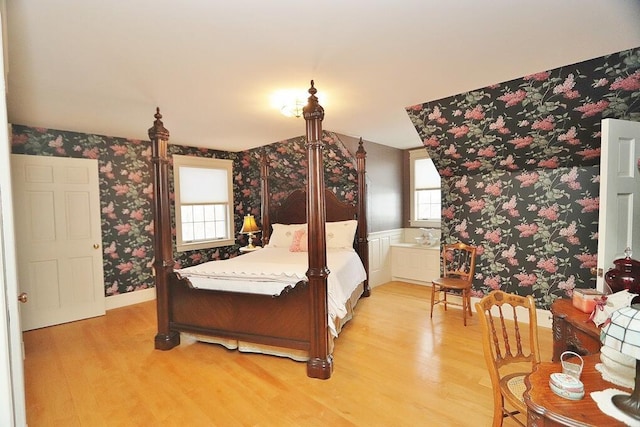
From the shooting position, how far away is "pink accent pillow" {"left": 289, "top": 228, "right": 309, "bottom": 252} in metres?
4.25

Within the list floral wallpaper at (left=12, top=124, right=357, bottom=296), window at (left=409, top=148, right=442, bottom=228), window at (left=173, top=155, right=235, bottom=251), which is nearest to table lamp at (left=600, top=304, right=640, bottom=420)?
floral wallpaper at (left=12, top=124, right=357, bottom=296)

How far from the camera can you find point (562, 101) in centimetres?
261

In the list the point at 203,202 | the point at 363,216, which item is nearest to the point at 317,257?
the point at 363,216

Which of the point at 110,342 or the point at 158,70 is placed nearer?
the point at 158,70

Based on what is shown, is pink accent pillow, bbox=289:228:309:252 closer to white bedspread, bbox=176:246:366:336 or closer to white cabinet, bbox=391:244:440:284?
white bedspread, bbox=176:246:366:336

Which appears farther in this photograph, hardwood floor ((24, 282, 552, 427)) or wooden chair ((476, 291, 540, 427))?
hardwood floor ((24, 282, 552, 427))

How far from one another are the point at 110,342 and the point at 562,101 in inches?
189

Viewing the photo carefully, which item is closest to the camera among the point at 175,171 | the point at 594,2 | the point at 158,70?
the point at 594,2

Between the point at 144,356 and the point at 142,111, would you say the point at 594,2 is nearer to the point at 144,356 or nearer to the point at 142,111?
the point at 142,111

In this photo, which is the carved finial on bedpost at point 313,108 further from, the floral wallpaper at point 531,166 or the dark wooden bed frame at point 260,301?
the floral wallpaper at point 531,166

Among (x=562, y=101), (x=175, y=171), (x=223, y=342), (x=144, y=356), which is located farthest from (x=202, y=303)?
(x=562, y=101)

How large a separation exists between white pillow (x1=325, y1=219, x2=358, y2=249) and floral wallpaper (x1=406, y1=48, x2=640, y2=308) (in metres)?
1.23

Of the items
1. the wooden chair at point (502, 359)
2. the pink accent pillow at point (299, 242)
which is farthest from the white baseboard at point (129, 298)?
the wooden chair at point (502, 359)

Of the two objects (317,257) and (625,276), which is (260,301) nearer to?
(317,257)
